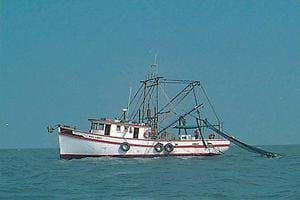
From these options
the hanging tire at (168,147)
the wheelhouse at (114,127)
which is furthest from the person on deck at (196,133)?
the wheelhouse at (114,127)

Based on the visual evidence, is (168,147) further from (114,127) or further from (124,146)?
(114,127)

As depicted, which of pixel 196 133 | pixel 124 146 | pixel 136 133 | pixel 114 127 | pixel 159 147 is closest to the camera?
pixel 114 127

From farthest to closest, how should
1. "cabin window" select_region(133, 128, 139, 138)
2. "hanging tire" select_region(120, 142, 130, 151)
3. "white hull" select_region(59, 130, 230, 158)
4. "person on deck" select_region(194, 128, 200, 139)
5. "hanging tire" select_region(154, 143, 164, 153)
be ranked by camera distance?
"person on deck" select_region(194, 128, 200, 139) → "hanging tire" select_region(154, 143, 164, 153) → "cabin window" select_region(133, 128, 139, 138) → "hanging tire" select_region(120, 142, 130, 151) → "white hull" select_region(59, 130, 230, 158)

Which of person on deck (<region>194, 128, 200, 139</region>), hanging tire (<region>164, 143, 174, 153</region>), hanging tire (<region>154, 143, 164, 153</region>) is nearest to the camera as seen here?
hanging tire (<region>154, 143, 164, 153</region>)

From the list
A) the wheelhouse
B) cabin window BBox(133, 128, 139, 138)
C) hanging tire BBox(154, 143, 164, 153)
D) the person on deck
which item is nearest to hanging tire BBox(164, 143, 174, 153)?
hanging tire BBox(154, 143, 164, 153)

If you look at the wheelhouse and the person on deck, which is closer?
the wheelhouse

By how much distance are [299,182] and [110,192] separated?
10.9 metres

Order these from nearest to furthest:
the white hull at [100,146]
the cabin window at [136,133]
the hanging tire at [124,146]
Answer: the white hull at [100,146], the hanging tire at [124,146], the cabin window at [136,133]

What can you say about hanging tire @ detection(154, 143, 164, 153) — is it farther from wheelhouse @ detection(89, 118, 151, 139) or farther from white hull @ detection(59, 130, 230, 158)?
wheelhouse @ detection(89, 118, 151, 139)

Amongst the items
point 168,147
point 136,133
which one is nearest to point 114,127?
point 136,133

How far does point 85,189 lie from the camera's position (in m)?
25.4

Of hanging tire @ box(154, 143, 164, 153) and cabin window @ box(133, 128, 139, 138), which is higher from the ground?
cabin window @ box(133, 128, 139, 138)

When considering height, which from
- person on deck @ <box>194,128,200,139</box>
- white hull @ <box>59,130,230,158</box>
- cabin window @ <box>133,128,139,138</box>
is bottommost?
white hull @ <box>59,130,230,158</box>

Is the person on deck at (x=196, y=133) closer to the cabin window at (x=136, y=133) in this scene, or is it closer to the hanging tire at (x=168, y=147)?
the hanging tire at (x=168, y=147)
